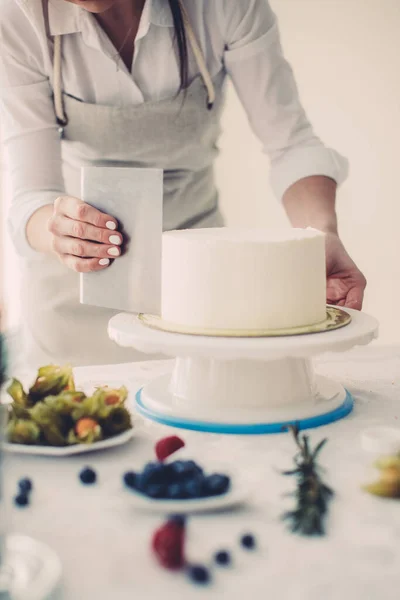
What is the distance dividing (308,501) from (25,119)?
1014mm

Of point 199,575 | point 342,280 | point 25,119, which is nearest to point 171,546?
point 199,575

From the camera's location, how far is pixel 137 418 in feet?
3.17

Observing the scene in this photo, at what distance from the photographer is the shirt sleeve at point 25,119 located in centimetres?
138

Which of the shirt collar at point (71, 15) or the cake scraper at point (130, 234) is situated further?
the shirt collar at point (71, 15)

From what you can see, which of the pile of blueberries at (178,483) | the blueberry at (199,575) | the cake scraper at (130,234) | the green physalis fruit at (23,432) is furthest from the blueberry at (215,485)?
the cake scraper at (130,234)

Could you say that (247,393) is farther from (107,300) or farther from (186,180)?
(186,180)

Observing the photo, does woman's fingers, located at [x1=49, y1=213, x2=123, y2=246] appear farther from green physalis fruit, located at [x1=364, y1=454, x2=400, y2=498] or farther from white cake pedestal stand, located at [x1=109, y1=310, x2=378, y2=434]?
green physalis fruit, located at [x1=364, y1=454, x2=400, y2=498]

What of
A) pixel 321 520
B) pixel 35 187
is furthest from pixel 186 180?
pixel 321 520

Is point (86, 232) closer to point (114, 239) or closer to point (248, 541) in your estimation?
point (114, 239)

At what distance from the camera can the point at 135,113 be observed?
1.49 m

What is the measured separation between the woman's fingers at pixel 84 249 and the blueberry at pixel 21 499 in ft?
1.44

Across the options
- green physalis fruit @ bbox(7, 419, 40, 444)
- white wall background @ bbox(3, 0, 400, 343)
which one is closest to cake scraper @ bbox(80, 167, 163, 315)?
green physalis fruit @ bbox(7, 419, 40, 444)

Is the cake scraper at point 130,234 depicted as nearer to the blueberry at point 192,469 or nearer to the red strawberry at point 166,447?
the red strawberry at point 166,447

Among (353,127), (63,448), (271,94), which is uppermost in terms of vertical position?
(271,94)
